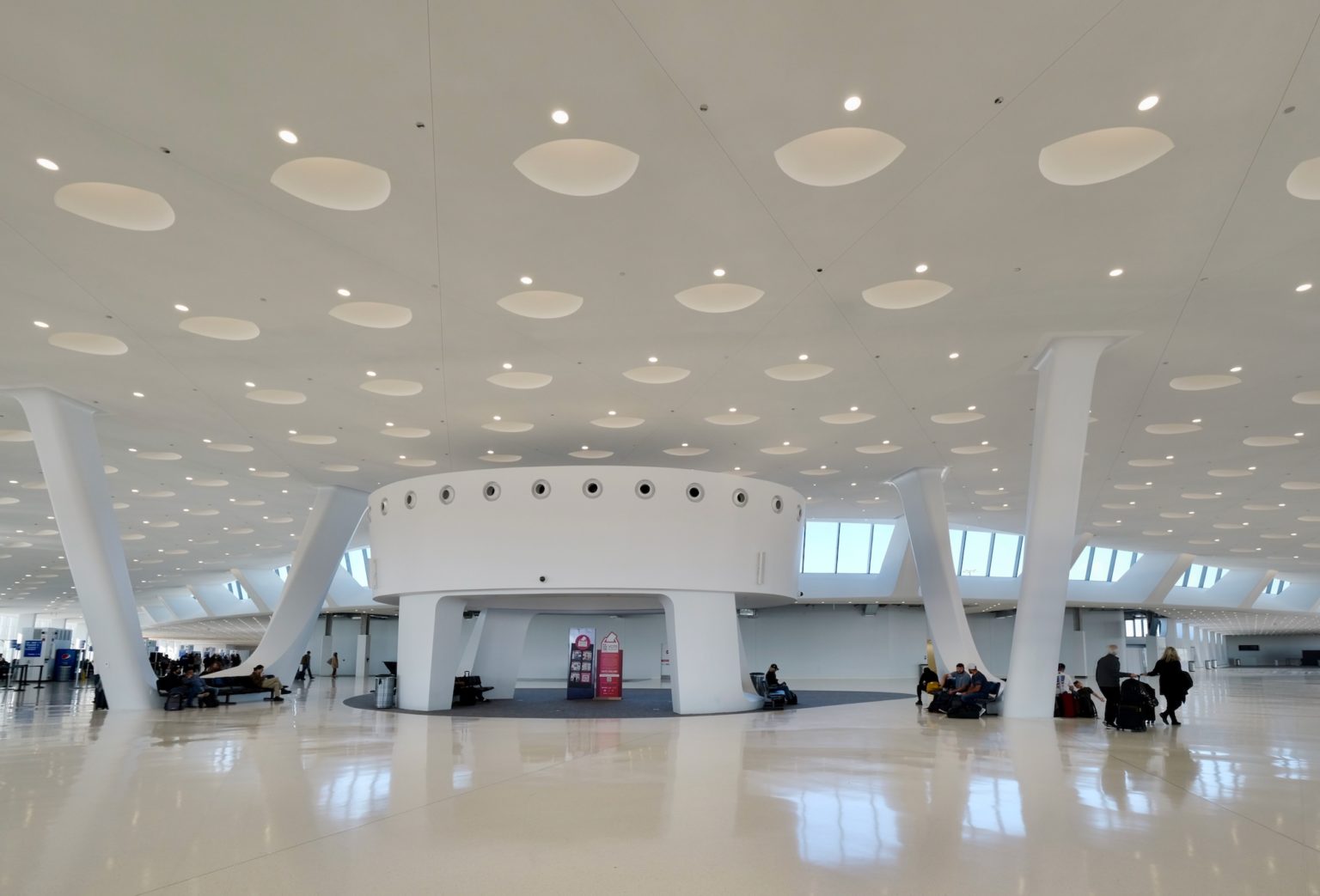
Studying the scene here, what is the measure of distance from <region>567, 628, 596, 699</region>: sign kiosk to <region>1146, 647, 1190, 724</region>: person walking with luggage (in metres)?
15.1

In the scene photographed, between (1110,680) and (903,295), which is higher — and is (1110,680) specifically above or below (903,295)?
below

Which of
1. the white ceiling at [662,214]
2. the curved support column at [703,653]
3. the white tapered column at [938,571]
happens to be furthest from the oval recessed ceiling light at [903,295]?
the white tapered column at [938,571]

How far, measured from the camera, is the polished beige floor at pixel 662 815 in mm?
5098

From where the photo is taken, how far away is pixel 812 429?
75.3 ft

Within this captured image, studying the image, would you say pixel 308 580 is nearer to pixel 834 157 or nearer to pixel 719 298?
pixel 719 298

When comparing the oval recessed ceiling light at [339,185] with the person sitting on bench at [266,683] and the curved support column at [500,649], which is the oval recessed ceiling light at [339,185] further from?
the person sitting on bench at [266,683]

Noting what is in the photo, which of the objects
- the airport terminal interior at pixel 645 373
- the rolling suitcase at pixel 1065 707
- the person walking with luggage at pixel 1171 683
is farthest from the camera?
the rolling suitcase at pixel 1065 707

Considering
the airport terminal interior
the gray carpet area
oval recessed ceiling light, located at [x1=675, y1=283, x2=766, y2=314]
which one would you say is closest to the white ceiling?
the airport terminal interior

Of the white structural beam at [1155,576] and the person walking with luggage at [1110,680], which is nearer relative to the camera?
the person walking with luggage at [1110,680]

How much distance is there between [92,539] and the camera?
2022 centimetres

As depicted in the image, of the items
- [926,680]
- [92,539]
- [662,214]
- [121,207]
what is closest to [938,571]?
[926,680]

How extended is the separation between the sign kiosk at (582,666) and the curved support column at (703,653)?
227 inches

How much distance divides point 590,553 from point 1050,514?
993 cm

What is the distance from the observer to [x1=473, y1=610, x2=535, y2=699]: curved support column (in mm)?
26797
